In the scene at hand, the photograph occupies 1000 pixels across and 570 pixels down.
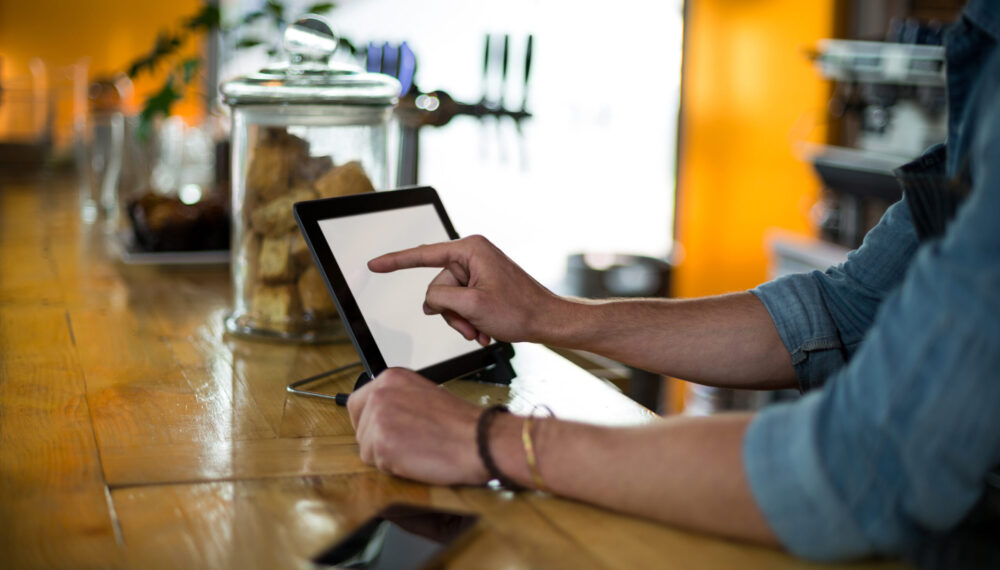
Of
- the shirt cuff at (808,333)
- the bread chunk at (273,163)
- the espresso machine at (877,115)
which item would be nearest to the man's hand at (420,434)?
the shirt cuff at (808,333)

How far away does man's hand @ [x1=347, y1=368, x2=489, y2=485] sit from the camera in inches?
26.9

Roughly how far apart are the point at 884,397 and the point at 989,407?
5 centimetres

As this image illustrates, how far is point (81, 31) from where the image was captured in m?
8.45

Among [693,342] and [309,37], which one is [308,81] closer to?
[309,37]

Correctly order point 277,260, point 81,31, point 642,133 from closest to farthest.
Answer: point 277,260 → point 642,133 → point 81,31

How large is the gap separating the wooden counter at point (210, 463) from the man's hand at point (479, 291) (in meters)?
0.07

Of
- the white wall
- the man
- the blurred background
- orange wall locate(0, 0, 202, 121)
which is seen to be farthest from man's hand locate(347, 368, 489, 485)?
orange wall locate(0, 0, 202, 121)

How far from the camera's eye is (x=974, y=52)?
2.29 ft

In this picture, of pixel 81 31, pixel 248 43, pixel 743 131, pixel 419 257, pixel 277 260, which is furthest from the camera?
pixel 81 31

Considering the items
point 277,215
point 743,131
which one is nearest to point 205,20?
point 277,215

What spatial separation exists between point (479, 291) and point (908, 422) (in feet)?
1.46

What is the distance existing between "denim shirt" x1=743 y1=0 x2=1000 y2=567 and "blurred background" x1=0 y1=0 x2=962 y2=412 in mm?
1293

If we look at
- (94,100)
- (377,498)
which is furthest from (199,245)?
(377,498)

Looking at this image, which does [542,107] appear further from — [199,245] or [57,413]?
[57,413]
